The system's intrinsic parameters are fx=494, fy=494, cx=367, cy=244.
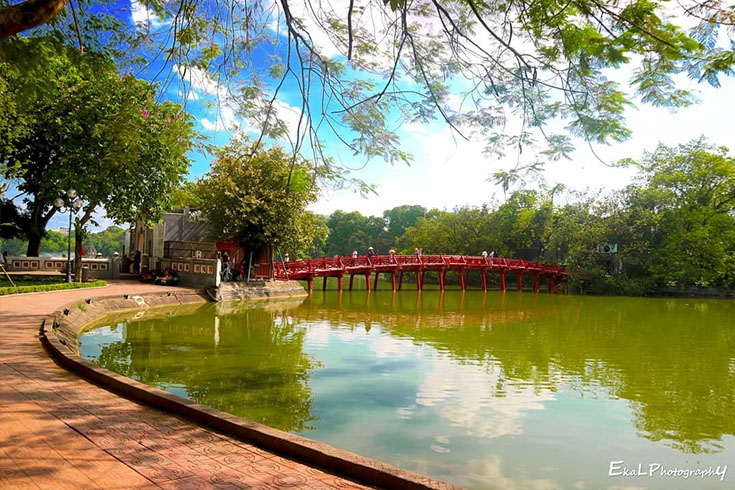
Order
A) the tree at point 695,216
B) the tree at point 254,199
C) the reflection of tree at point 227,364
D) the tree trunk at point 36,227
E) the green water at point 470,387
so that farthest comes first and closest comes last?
the tree at point 695,216, the tree trunk at point 36,227, the tree at point 254,199, the reflection of tree at point 227,364, the green water at point 470,387

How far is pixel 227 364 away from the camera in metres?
9.04

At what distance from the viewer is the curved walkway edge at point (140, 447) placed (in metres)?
3.38

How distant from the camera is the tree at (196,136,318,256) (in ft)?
75.3

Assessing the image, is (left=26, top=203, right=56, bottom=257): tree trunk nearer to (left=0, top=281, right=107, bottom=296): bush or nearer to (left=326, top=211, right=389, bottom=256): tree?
(left=0, top=281, right=107, bottom=296): bush

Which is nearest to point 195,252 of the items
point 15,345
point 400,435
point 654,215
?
point 15,345

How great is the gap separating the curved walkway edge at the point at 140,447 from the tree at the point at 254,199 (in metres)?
17.3

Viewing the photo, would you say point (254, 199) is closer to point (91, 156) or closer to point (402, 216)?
point (91, 156)

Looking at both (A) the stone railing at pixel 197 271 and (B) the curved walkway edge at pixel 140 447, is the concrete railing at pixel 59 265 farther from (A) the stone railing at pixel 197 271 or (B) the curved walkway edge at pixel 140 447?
(B) the curved walkway edge at pixel 140 447

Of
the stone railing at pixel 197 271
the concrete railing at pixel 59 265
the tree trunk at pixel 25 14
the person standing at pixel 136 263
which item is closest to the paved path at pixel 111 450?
the tree trunk at pixel 25 14

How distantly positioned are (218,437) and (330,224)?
67548mm

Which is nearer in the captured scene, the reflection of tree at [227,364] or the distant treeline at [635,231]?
the reflection of tree at [227,364]

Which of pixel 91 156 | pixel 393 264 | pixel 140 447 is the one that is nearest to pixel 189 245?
pixel 91 156

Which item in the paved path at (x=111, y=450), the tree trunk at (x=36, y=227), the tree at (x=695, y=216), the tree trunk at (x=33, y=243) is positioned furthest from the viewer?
the tree at (x=695, y=216)

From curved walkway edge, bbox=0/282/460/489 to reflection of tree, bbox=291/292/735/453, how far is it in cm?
445
